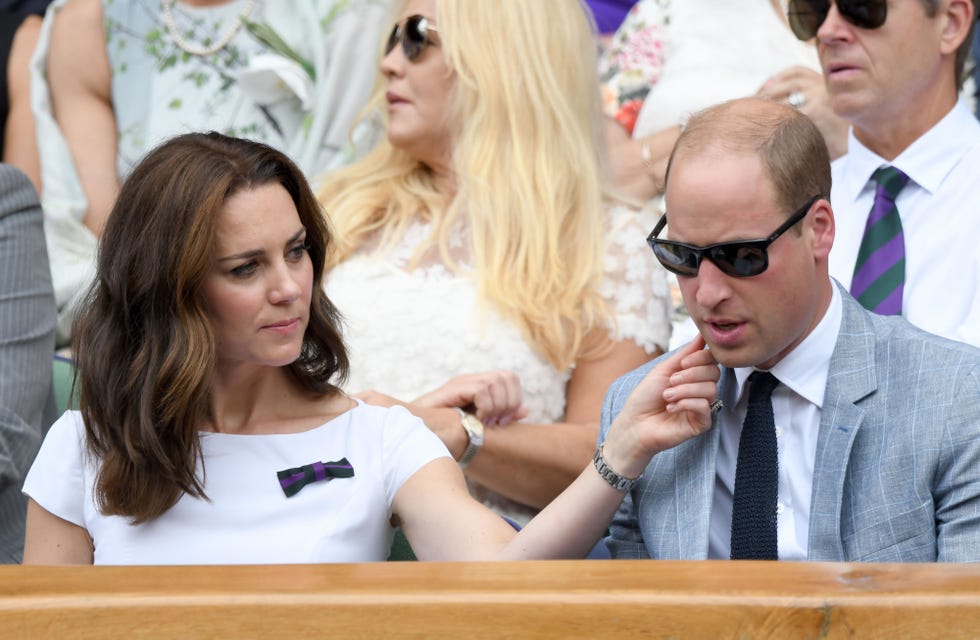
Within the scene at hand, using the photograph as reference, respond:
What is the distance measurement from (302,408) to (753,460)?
26.5 inches

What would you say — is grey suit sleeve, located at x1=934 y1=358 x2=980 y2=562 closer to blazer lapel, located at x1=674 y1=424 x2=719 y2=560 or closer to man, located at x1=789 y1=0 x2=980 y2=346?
blazer lapel, located at x1=674 y1=424 x2=719 y2=560

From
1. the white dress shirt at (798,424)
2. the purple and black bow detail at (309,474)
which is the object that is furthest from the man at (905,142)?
the purple and black bow detail at (309,474)

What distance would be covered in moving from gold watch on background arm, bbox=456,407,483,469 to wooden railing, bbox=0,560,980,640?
126 cm

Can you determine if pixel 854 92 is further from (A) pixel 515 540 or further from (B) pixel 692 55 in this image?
(A) pixel 515 540

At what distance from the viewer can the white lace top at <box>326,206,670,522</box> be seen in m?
2.66

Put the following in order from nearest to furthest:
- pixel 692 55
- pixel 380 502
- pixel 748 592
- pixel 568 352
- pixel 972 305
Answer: pixel 748 592, pixel 380 502, pixel 972 305, pixel 568 352, pixel 692 55

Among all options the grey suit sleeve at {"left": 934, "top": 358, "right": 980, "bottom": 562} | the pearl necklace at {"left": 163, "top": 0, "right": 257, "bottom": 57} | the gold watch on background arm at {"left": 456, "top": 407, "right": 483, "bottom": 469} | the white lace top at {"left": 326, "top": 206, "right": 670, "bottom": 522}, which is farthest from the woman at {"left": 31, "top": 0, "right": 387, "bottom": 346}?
the grey suit sleeve at {"left": 934, "top": 358, "right": 980, "bottom": 562}

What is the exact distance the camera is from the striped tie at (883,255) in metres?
2.37

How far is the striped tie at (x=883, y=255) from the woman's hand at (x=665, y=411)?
0.68m

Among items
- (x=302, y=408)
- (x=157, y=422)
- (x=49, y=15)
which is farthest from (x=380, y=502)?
(x=49, y=15)

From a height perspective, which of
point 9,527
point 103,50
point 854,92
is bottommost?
point 9,527

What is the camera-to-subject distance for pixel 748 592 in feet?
3.54

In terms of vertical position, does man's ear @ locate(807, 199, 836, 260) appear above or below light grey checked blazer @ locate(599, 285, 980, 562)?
above

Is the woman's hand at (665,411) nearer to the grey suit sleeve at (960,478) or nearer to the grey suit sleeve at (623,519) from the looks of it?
the grey suit sleeve at (623,519)
